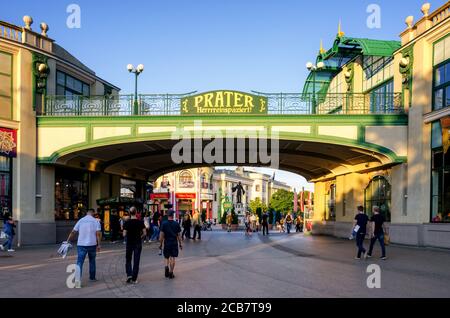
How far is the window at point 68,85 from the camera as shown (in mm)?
25656

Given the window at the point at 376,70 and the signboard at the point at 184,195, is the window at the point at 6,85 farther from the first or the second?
the signboard at the point at 184,195

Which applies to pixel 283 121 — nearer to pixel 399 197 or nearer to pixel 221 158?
pixel 399 197

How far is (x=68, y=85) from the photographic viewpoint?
26.6 metres

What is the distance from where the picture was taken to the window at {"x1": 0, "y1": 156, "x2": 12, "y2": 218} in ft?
72.4

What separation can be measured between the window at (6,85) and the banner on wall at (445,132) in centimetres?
1823

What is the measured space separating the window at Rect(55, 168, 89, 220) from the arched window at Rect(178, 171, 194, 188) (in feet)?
205

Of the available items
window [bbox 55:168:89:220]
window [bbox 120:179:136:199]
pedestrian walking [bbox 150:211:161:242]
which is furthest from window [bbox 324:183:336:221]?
window [bbox 55:168:89:220]

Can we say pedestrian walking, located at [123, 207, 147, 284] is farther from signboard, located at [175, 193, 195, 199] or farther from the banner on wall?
signboard, located at [175, 193, 195, 199]

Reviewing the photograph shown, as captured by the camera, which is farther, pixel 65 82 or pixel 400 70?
pixel 65 82

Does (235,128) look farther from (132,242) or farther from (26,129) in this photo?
(132,242)

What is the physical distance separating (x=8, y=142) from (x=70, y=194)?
5.08 meters
